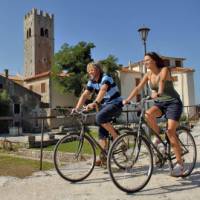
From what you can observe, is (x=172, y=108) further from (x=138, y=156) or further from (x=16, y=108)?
(x=16, y=108)

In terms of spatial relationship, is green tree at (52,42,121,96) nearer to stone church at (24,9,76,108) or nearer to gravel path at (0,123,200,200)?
stone church at (24,9,76,108)

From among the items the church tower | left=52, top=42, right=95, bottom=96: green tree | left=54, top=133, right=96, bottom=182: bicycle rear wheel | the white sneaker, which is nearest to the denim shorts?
the white sneaker

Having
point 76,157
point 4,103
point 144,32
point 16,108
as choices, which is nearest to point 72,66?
point 16,108

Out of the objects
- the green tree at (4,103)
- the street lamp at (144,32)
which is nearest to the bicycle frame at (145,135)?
the street lamp at (144,32)

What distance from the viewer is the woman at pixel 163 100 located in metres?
4.86

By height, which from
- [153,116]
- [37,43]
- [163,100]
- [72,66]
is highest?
[37,43]

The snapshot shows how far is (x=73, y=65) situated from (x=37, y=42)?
34911 millimetres

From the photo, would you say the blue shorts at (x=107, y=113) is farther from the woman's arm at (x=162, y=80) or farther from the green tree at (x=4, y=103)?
A: the green tree at (x=4, y=103)

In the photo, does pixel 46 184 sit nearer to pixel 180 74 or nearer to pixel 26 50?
pixel 180 74

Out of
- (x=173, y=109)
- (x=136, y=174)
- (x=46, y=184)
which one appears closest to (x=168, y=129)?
(x=173, y=109)

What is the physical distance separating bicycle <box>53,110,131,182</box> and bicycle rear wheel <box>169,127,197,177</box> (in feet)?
2.57

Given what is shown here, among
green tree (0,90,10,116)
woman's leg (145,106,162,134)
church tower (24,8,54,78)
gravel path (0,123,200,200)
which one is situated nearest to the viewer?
gravel path (0,123,200,200)

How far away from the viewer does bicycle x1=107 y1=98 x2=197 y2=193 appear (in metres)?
4.50

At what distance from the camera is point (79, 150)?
530 centimetres
